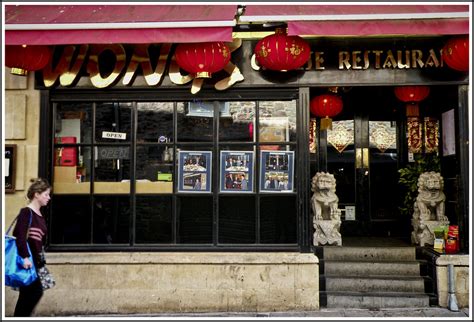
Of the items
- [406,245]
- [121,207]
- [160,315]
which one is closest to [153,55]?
[121,207]

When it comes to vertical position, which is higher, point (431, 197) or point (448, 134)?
point (448, 134)

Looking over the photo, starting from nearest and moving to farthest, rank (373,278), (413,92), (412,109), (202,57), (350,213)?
(202,57)
(373,278)
(413,92)
(412,109)
(350,213)

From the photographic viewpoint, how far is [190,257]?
21.9 feet

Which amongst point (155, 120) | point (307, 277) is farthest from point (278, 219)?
point (155, 120)

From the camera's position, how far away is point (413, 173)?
8.55m

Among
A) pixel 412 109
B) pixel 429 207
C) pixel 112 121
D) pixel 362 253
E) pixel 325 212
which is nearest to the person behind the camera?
pixel 112 121

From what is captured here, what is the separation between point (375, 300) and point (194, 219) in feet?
9.49

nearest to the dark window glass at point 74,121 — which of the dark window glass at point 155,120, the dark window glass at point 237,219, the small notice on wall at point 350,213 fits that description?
the dark window glass at point 155,120

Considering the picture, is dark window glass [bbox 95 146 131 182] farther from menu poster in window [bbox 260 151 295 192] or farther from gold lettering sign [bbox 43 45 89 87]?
menu poster in window [bbox 260 151 295 192]

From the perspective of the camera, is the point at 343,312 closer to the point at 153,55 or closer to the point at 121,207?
the point at 121,207

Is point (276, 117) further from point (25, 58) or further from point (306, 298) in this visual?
point (25, 58)

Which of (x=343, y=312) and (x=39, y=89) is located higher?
(x=39, y=89)

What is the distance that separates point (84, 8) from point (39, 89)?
4.66ft

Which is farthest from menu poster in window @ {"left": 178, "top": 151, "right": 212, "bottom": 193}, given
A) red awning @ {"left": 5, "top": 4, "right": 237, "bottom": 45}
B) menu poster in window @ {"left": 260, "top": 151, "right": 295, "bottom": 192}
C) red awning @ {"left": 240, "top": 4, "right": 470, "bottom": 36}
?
red awning @ {"left": 240, "top": 4, "right": 470, "bottom": 36}
